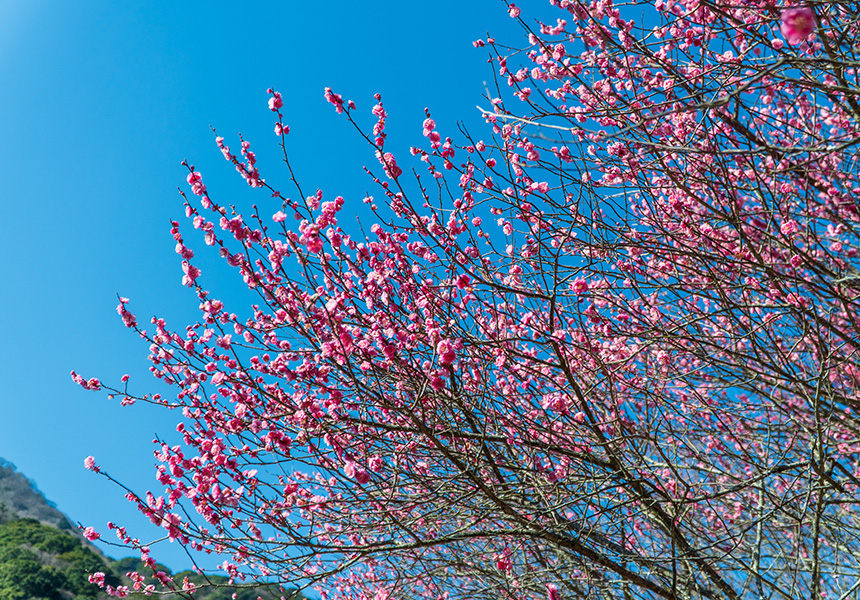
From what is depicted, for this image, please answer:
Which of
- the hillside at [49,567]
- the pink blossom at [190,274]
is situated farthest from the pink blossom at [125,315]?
the hillside at [49,567]

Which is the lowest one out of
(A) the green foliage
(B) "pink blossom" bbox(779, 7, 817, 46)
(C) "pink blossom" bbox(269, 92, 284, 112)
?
(A) the green foliage

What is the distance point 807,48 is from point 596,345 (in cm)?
256

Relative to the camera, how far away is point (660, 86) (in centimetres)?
467

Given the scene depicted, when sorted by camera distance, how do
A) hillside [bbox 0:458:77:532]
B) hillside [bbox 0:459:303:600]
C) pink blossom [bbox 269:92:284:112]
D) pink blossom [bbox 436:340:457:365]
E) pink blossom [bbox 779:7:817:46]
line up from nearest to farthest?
1. pink blossom [bbox 779:7:817:46]
2. pink blossom [bbox 436:340:457:365]
3. pink blossom [bbox 269:92:284:112]
4. hillside [bbox 0:459:303:600]
5. hillside [bbox 0:458:77:532]

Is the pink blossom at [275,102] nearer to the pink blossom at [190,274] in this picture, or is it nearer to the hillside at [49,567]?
the pink blossom at [190,274]

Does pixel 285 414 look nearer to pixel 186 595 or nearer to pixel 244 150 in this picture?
pixel 186 595

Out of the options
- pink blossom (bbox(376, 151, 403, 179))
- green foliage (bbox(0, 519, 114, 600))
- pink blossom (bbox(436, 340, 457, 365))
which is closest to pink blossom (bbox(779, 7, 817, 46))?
pink blossom (bbox(436, 340, 457, 365))

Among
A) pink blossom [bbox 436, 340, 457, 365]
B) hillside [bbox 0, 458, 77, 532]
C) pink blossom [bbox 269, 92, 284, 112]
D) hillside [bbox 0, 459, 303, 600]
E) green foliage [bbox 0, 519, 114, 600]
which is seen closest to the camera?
pink blossom [bbox 436, 340, 457, 365]

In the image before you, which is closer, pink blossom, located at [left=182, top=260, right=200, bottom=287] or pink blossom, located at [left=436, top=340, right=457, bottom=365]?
pink blossom, located at [left=436, top=340, right=457, bottom=365]

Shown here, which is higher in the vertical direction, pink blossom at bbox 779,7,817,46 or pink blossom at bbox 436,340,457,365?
pink blossom at bbox 779,7,817,46

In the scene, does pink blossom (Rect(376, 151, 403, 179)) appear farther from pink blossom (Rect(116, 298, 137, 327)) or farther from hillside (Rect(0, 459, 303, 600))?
hillside (Rect(0, 459, 303, 600))

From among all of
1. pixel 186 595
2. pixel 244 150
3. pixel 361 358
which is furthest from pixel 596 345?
pixel 186 595

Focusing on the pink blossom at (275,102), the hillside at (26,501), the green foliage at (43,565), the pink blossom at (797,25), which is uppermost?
the pink blossom at (275,102)

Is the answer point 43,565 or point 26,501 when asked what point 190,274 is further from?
point 26,501
